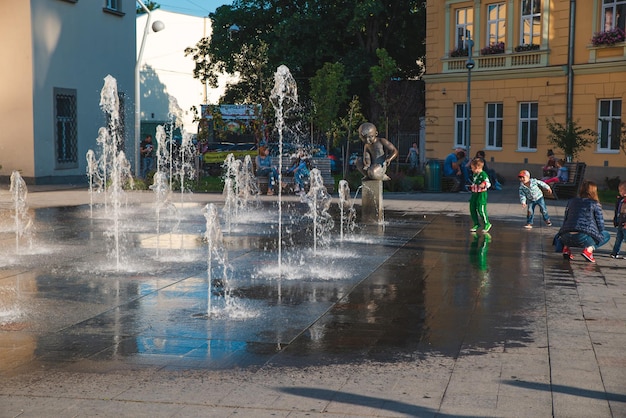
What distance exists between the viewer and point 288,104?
34688 millimetres

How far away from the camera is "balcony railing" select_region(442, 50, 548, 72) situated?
31.5 m

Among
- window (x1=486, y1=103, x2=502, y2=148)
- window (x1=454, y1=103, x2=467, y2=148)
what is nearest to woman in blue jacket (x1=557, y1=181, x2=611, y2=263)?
window (x1=486, y1=103, x2=502, y2=148)

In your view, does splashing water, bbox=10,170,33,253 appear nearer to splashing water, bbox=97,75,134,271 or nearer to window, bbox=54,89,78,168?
splashing water, bbox=97,75,134,271

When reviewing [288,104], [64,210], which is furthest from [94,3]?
[64,210]

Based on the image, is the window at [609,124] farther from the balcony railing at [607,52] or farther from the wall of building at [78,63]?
the wall of building at [78,63]

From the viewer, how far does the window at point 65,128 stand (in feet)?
93.4

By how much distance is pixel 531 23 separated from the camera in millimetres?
32000

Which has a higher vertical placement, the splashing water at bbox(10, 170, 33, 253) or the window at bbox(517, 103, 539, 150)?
the window at bbox(517, 103, 539, 150)

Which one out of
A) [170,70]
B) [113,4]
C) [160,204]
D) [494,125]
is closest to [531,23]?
[494,125]

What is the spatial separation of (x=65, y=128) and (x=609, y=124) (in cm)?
1779

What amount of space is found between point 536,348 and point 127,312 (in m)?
3.78

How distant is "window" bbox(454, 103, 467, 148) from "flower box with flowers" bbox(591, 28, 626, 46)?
649 centimetres

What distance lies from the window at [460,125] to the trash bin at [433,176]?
29.4 ft

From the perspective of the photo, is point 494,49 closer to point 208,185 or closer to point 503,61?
point 503,61
